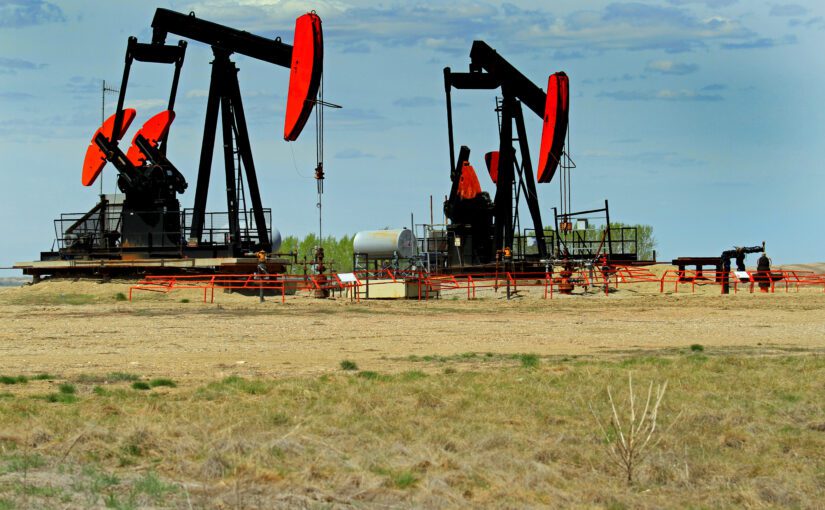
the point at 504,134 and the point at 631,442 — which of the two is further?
the point at 504,134

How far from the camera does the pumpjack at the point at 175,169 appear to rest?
39844 millimetres

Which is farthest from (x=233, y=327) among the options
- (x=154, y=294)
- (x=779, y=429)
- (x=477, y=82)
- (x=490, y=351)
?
(x=477, y=82)

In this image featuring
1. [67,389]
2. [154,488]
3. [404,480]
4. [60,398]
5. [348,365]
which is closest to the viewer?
[154,488]

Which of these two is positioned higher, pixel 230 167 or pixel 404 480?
pixel 230 167

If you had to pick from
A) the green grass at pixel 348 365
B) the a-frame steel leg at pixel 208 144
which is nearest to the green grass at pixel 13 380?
the green grass at pixel 348 365

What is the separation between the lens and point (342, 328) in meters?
25.8

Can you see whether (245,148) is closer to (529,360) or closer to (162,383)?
(529,360)

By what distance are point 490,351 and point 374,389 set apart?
623 centimetres

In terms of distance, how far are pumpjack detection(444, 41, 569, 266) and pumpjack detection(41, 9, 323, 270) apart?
24.8 ft

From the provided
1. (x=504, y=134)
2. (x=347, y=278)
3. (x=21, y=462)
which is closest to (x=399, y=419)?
(x=21, y=462)

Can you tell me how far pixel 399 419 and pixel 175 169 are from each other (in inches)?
Result: 1167

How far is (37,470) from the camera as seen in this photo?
33.1 ft

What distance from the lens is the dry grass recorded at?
978 cm

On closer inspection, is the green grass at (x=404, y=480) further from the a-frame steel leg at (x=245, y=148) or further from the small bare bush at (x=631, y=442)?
the a-frame steel leg at (x=245, y=148)
